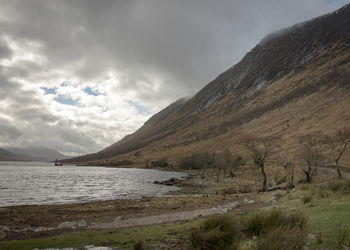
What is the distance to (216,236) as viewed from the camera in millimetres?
7715

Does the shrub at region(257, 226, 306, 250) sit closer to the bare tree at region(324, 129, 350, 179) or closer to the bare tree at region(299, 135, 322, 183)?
the bare tree at region(324, 129, 350, 179)

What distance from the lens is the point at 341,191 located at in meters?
18.8

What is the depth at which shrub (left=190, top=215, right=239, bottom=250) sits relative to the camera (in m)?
7.67

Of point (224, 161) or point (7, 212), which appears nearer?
point (7, 212)

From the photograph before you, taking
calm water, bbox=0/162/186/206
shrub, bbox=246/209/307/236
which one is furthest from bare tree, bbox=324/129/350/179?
calm water, bbox=0/162/186/206

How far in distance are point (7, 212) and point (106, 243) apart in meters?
19.1

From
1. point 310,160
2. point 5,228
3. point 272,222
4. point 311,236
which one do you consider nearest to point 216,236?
point 272,222

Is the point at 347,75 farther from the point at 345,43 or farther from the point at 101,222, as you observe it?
the point at 101,222

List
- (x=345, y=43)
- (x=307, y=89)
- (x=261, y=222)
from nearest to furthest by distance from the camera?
(x=261, y=222) < (x=307, y=89) < (x=345, y=43)

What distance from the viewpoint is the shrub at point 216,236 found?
7.67m

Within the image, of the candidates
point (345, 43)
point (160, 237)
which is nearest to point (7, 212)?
point (160, 237)

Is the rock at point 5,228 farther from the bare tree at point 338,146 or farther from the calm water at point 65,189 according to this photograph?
the bare tree at point 338,146

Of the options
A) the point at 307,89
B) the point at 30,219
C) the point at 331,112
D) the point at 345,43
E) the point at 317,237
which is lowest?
the point at 30,219

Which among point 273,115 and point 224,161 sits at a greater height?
point 273,115
